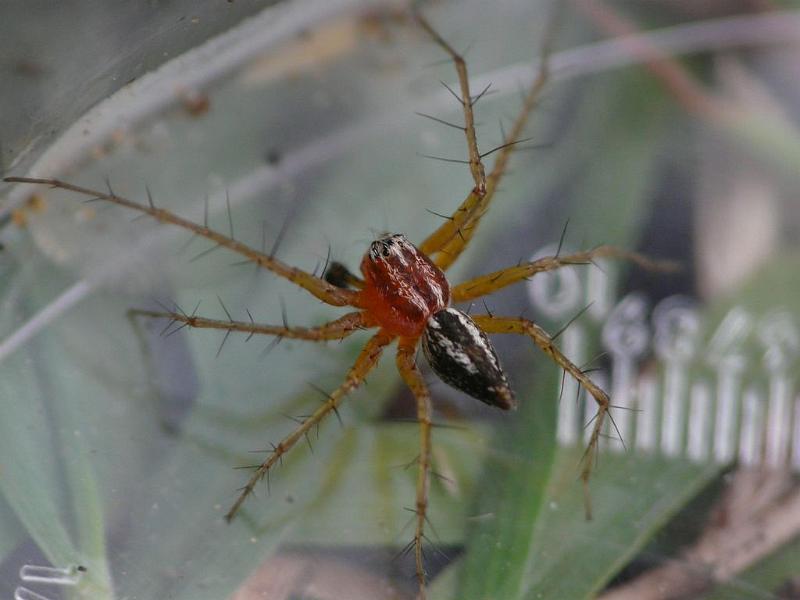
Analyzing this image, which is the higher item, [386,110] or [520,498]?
[386,110]

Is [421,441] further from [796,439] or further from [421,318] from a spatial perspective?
[796,439]

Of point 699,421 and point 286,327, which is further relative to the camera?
point 699,421

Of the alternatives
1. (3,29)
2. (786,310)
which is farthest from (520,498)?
(3,29)

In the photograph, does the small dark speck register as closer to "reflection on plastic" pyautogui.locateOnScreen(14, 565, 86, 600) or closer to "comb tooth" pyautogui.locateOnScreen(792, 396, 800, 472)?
"reflection on plastic" pyautogui.locateOnScreen(14, 565, 86, 600)

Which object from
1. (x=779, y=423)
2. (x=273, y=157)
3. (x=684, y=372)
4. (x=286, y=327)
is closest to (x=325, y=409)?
(x=286, y=327)

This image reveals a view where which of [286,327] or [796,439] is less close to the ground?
[796,439]

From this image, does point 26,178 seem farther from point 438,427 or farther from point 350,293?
point 438,427

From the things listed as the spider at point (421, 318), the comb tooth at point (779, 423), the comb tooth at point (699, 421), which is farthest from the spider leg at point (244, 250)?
the comb tooth at point (779, 423)
